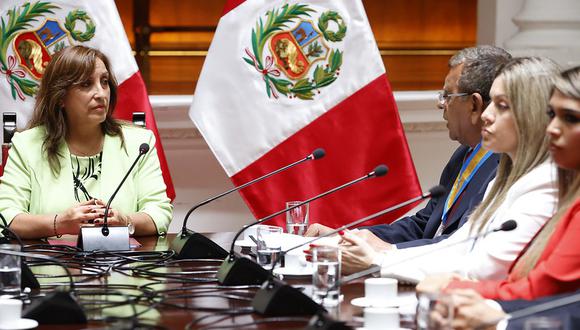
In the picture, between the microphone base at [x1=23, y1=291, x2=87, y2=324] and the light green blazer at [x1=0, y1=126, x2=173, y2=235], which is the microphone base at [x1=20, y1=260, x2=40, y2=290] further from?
the light green blazer at [x1=0, y1=126, x2=173, y2=235]

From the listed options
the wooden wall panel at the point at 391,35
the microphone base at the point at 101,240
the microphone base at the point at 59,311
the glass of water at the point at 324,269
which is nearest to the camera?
the microphone base at the point at 59,311

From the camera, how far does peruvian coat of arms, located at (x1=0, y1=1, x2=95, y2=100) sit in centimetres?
446

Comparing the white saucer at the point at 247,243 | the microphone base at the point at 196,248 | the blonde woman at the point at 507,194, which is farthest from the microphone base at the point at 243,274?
the white saucer at the point at 247,243

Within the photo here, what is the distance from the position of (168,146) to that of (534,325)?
384cm

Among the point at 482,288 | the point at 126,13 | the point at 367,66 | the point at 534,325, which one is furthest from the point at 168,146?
the point at 534,325

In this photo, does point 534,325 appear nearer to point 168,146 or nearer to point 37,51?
point 37,51

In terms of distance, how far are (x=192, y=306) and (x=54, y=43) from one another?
2.40 metres

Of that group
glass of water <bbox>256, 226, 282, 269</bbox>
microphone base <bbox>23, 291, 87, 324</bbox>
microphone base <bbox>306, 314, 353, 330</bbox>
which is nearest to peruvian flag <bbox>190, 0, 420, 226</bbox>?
glass of water <bbox>256, 226, 282, 269</bbox>

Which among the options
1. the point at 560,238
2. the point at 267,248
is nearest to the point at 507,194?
the point at 560,238

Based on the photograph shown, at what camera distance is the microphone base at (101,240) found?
3172mm

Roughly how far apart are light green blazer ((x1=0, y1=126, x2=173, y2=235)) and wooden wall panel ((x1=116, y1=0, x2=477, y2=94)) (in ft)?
8.96

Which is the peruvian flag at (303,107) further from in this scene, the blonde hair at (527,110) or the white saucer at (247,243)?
the blonde hair at (527,110)

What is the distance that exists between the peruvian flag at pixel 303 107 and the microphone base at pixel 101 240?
1.42 m

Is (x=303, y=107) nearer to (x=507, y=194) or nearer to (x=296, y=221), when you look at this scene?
(x=296, y=221)
